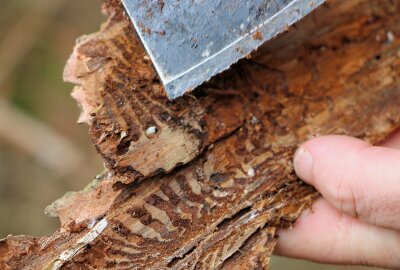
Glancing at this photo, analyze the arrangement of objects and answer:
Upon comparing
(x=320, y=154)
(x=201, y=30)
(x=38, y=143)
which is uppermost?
(x=38, y=143)

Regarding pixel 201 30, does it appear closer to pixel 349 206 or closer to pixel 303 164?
pixel 303 164

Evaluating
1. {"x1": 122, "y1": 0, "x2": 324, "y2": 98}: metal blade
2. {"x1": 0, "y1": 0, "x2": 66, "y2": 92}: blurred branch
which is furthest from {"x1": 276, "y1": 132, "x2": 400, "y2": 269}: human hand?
{"x1": 0, "y1": 0, "x2": 66, "y2": 92}: blurred branch

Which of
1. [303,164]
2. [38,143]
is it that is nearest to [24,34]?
[38,143]

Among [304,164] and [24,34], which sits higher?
[24,34]

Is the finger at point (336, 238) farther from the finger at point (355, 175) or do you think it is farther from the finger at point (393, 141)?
the finger at point (393, 141)

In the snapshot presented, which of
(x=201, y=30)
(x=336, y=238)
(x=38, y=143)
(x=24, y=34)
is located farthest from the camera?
(x=24, y=34)

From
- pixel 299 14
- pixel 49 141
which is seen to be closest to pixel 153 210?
pixel 299 14

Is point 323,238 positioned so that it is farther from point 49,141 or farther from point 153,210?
point 49,141

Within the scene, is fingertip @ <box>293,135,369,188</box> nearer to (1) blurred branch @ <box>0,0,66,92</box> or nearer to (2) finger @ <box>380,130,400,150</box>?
(2) finger @ <box>380,130,400,150</box>
